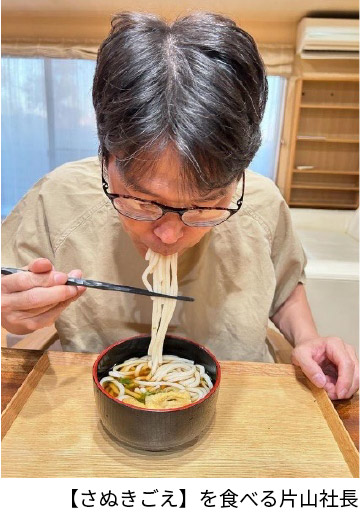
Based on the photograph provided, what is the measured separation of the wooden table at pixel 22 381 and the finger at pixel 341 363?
3 centimetres

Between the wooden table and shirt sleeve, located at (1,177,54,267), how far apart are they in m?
0.28

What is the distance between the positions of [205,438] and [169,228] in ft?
1.35

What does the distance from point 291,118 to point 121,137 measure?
17.5ft

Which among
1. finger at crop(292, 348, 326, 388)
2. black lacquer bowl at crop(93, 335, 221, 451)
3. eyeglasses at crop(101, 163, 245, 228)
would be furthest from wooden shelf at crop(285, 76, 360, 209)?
black lacquer bowl at crop(93, 335, 221, 451)

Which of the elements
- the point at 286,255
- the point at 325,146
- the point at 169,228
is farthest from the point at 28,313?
the point at 325,146

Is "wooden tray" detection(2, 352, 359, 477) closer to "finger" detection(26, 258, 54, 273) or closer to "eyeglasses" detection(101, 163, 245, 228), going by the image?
"finger" detection(26, 258, 54, 273)

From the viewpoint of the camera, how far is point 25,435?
2.65 feet

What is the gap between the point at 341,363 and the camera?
1.03 m

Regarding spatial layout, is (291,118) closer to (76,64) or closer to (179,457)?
(76,64)

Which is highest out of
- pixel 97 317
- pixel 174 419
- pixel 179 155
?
pixel 179 155

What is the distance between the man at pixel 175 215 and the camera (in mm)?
748

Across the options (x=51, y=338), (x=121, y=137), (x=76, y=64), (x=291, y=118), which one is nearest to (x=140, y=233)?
(x=121, y=137)

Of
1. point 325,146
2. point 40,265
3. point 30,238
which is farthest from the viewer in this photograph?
point 325,146

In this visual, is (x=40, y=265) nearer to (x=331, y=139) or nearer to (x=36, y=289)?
(x=36, y=289)
